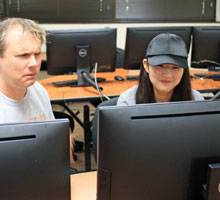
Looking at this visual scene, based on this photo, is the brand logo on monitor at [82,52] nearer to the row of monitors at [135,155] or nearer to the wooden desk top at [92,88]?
the wooden desk top at [92,88]

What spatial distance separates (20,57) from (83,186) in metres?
0.59

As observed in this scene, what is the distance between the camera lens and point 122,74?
313 centimetres

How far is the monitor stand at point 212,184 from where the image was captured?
2.59 ft

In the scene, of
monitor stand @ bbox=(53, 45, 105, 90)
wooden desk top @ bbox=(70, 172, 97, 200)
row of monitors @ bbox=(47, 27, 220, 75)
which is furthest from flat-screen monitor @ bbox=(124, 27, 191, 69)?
wooden desk top @ bbox=(70, 172, 97, 200)

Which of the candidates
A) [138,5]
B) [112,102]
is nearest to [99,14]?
[138,5]

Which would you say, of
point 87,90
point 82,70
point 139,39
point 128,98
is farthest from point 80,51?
point 128,98

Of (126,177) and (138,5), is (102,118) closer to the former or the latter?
(126,177)

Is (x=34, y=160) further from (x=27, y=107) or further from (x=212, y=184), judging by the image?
(x=27, y=107)

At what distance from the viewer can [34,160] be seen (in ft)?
2.40

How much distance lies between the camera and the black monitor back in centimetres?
254

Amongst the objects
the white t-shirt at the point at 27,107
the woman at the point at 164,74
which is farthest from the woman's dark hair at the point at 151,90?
the white t-shirt at the point at 27,107

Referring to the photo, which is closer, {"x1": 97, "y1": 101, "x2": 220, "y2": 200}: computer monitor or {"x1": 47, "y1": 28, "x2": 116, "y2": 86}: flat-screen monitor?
{"x1": 97, "y1": 101, "x2": 220, "y2": 200}: computer monitor

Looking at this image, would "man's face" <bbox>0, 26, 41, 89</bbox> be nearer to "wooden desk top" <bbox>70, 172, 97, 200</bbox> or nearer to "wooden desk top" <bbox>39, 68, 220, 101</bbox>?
"wooden desk top" <bbox>70, 172, 97, 200</bbox>

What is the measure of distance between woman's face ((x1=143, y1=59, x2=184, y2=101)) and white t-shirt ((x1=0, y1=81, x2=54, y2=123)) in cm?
55
